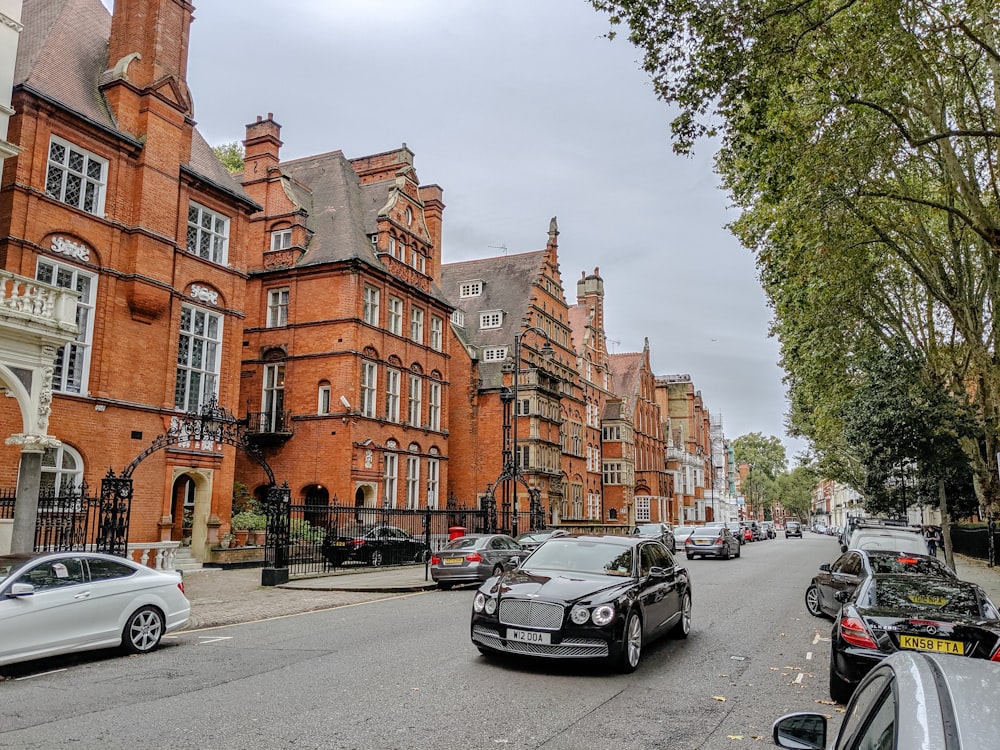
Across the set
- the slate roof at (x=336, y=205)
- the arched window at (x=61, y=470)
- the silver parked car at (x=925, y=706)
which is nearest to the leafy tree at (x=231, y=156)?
the slate roof at (x=336, y=205)

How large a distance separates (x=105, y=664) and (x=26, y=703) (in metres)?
2.22

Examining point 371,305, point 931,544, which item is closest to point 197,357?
point 371,305

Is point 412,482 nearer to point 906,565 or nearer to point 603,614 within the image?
point 906,565

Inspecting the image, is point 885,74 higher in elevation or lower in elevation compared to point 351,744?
higher

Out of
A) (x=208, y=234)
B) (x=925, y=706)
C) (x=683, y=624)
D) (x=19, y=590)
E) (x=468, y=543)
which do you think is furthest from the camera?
(x=208, y=234)

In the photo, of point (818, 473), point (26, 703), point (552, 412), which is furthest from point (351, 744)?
point (818, 473)

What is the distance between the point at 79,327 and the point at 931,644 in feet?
70.6

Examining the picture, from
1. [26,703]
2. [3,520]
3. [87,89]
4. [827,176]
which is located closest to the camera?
[26,703]

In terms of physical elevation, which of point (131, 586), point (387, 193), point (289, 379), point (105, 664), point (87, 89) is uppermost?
point (387, 193)

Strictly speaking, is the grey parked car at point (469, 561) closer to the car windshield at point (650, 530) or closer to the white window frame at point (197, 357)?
the white window frame at point (197, 357)

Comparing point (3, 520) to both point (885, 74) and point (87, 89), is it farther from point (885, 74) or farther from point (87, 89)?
point (885, 74)

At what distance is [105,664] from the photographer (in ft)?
31.5

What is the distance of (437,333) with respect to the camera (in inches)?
1594

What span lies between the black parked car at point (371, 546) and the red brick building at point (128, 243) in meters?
4.17
